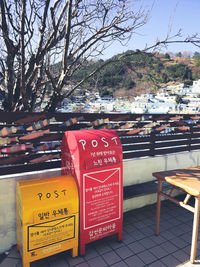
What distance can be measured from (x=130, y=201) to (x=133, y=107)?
50.6 meters

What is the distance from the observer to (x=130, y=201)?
399 cm

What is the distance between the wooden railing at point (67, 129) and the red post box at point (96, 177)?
0.50 metres

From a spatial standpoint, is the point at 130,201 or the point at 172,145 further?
the point at 172,145

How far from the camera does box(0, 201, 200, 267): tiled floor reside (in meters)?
2.72

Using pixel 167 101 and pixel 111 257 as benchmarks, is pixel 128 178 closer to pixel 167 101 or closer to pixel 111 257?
pixel 111 257

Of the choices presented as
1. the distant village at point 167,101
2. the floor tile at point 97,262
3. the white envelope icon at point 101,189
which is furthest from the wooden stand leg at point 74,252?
the distant village at point 167,101

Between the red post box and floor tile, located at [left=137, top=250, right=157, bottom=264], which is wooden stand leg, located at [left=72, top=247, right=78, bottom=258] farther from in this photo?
floor tile, located at [left=137, top=250, right=157, bottom=264]

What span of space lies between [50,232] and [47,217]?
22 centimetres

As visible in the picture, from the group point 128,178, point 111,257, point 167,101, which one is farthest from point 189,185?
point 167,101

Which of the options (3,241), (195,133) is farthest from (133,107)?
(3,241)

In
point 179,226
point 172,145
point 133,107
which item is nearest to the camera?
point 179,226

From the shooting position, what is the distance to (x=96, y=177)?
9.20 ft

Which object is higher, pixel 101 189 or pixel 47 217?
pixel 101 189

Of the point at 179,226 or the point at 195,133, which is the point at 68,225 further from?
the point at 195,133
